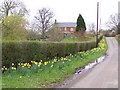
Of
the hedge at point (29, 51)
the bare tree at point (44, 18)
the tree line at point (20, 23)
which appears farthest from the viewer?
the bare tree at point (44, 18)

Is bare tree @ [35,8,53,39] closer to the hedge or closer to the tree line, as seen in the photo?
the tree line

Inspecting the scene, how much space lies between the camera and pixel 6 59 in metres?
11.5

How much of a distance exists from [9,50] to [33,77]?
76.8 inches

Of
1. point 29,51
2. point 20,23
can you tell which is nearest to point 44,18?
point 20,23

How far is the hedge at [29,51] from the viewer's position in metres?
11.6

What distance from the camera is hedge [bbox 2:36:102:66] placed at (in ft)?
37.9

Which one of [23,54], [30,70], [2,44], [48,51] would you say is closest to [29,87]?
[30,70]

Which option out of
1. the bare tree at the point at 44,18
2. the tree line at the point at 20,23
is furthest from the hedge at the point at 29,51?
the bare tree at the point at 44,18

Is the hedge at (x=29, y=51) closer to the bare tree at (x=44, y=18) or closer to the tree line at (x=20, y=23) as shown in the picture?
the tree line at (x=20, y=23)

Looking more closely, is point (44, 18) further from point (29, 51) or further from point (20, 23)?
point (29, 51)

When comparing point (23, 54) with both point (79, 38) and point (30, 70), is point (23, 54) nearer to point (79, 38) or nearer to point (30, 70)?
point (30, 70)

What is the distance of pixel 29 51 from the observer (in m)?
13.6

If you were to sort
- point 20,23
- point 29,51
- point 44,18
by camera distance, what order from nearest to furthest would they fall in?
point 29,51
point 20,23
point 44,18

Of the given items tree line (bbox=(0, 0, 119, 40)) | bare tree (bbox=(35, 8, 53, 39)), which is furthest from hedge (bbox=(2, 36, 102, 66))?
bare tree (bbox=(35, 8, 53, 39))
